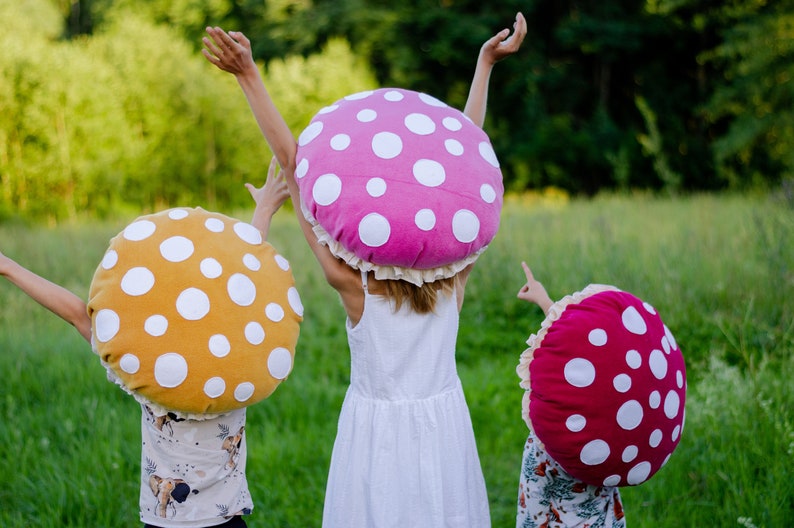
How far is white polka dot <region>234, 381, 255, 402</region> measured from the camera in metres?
1.99

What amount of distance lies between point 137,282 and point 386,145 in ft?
2.63

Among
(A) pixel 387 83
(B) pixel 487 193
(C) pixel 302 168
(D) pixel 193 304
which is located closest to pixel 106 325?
(D) pixel 193 304

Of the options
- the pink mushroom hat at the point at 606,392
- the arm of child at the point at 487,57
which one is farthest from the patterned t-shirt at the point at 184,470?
the arm of child at the point at 487,57

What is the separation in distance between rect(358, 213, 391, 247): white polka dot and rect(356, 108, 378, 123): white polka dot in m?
0.33

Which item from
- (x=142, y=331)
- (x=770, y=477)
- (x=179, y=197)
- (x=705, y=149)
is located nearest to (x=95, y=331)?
(x=142, y=331)

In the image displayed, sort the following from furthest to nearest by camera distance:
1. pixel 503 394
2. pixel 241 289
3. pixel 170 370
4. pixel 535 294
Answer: pixel 503 394, pixel 535 294, pixel 241 289, pixel 170 370

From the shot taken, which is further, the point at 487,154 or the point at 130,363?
the point at 487,154

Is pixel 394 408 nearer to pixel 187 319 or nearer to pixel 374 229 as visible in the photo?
pixel 374 229

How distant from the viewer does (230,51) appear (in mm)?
2021

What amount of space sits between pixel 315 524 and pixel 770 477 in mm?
2095

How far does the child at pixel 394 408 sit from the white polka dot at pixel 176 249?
15.1 inches

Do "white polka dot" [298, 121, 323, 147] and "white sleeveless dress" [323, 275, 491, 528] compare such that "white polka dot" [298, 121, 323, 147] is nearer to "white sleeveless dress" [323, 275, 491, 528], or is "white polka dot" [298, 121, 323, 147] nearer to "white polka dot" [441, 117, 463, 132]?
"white polka dot" [441, 117, 463, 132]

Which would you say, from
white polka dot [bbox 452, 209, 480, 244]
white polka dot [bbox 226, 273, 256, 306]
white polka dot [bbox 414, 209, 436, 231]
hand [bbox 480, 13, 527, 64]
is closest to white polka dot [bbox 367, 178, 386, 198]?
white polka dot [bbox 414, 209, 436, 231]

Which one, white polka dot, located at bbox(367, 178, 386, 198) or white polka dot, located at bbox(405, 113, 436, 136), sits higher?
white polka dot, located at bbox(405, 113, 436, 136)
